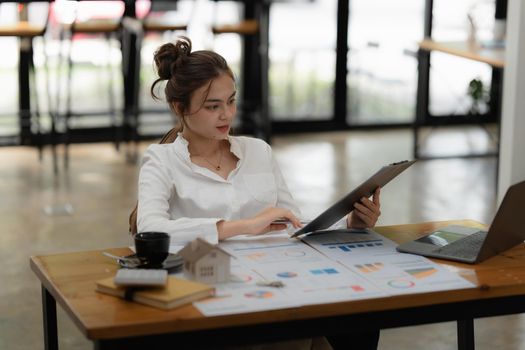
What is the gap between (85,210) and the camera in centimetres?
578

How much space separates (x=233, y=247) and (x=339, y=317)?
52 centimetres

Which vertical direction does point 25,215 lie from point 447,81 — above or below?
below

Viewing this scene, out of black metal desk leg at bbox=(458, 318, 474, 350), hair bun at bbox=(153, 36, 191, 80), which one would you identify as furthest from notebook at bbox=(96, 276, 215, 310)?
black metal desk leg at bbox=(458, 318, 474, 350)

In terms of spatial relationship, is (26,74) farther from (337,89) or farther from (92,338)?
(92,338)

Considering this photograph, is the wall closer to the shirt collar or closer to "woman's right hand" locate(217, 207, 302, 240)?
the shirt collar

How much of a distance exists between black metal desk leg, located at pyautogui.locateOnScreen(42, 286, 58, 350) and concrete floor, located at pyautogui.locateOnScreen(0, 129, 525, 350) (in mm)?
1166

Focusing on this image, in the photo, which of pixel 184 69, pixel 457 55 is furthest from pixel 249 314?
pixel 457 55

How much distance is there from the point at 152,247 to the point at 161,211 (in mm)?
437

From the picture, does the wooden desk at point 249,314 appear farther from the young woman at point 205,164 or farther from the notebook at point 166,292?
the young woman at point 205,164

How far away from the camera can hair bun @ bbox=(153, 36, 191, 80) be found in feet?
9.43

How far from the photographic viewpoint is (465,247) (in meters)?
2.55

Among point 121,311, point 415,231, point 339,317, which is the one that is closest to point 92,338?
point 121,311

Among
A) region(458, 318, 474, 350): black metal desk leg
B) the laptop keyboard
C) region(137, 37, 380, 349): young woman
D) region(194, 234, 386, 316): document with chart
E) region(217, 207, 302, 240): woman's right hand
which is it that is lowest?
region(458, 318, 474, 350): black metal desk leg

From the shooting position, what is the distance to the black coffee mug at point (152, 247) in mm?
2275
